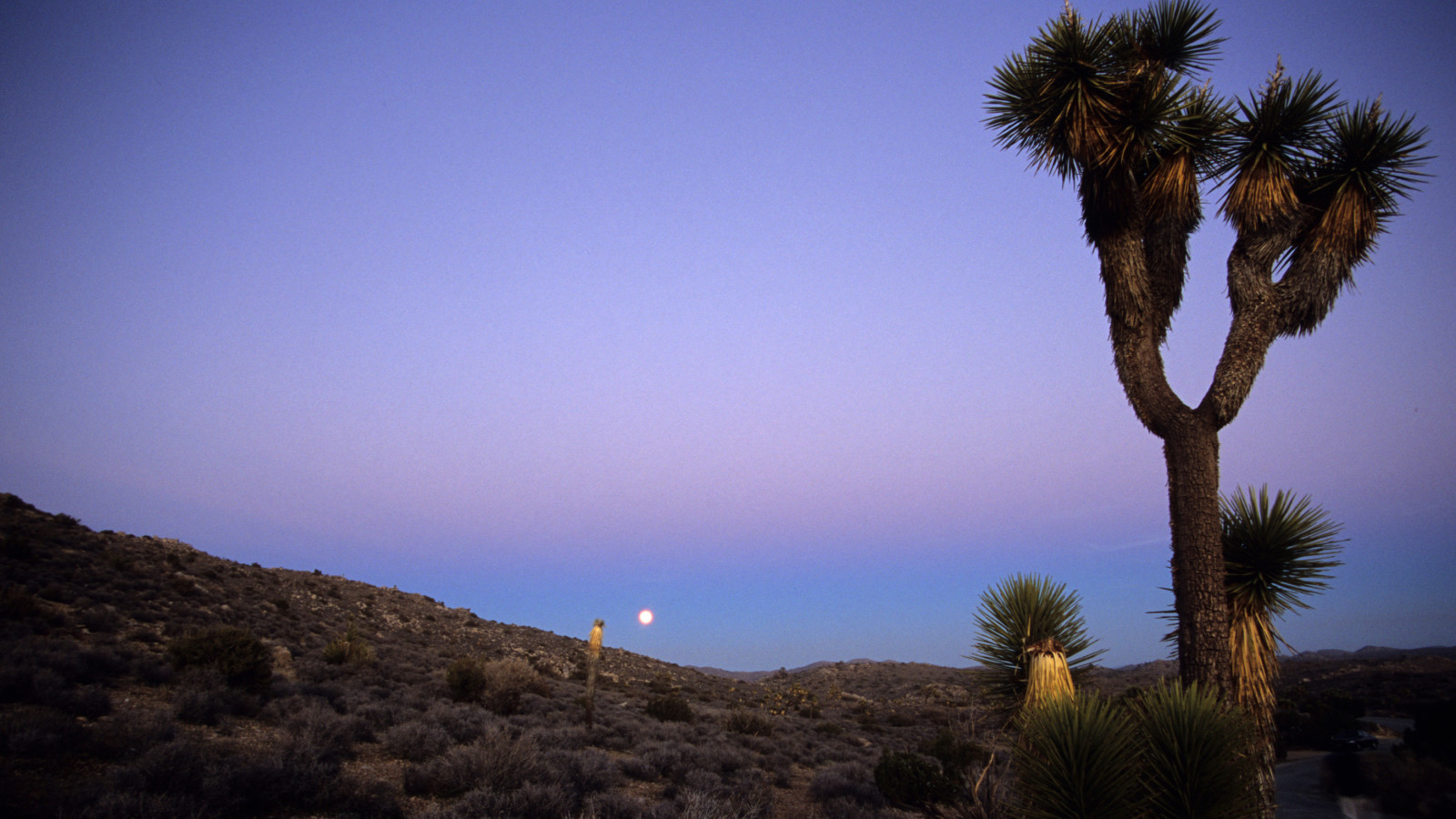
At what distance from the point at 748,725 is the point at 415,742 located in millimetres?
10553

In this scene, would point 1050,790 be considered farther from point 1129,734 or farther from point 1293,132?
point 1293,132

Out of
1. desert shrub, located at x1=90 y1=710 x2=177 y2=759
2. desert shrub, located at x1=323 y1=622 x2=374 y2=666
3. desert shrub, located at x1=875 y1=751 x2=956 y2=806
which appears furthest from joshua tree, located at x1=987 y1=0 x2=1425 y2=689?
desert shrub, located at x1=323 y1=622 x2=374 y2=666

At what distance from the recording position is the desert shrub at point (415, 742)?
30.4ft

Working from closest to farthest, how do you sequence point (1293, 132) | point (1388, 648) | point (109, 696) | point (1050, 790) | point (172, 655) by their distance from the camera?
point (1050, 790), point (1293, 132), point (109, 696), point (172, 655), point (1388, 648)

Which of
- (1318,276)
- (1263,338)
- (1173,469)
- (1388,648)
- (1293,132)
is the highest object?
(1293,132)

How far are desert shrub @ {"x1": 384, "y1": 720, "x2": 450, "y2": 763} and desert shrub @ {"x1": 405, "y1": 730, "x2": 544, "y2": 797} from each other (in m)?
0.67

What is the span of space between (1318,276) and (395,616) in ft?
118

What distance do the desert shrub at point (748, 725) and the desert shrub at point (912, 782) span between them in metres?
7.15

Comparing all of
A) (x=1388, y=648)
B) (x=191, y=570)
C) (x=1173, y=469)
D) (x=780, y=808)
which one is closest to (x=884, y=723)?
(x=780, y=808)

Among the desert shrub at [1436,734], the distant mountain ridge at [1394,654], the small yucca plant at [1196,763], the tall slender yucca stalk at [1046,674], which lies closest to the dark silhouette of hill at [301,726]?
the tall slender yucca stalk at [1046,674]

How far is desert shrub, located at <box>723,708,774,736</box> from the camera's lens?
1736 cm

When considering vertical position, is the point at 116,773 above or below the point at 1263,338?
below

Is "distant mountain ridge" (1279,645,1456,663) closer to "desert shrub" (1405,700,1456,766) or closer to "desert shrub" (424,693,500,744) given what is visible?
"desert shrub" (1405,700,1456,766)

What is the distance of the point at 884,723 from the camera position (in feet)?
82.3
